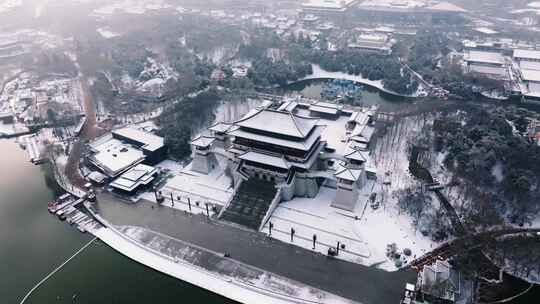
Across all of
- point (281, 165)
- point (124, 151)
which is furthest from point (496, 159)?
point (124, 151)

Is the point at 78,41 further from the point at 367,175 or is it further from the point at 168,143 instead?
the point at 367,175

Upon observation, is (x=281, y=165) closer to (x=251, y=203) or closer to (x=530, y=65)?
(x=251, y=203)

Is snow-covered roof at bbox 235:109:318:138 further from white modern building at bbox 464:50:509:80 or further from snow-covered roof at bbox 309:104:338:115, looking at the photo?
white modern building at bbox 464:50:509:80

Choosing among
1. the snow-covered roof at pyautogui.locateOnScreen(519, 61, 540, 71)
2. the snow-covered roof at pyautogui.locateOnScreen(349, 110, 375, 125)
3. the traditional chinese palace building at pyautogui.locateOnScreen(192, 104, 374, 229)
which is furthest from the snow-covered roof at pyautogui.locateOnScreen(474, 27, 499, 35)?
the traditional chinese palace building at pyautogui.locateOnScreen(192, 104, 374, 229)

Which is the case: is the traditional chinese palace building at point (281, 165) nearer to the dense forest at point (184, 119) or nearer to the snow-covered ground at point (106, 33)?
the dense forest at point (184, 119)

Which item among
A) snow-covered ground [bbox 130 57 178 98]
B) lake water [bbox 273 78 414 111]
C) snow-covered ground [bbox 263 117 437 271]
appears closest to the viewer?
snow-covered ground [bbox 263 117 437 271]
